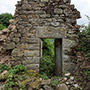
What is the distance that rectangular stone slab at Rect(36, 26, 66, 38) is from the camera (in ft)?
12.9

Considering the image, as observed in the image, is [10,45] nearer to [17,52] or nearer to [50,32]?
[17,52]

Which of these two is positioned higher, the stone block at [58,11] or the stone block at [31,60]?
the stone block at [58,11]

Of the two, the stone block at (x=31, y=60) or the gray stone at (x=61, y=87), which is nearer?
the gray stone at (x=61, y=87)

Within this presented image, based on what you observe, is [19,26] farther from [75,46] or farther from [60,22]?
[75,46]

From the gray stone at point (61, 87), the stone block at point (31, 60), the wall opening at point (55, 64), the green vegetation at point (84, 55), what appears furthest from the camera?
the wall opening at point (55, 64)

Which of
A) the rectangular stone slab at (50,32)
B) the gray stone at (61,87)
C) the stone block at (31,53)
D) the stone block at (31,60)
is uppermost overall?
the rectangular stone slab at (50,32)

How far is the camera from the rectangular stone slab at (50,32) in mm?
3924

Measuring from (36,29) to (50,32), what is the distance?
1.89 ft

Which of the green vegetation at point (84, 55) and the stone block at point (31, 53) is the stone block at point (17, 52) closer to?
the stone block at point (31, 53)

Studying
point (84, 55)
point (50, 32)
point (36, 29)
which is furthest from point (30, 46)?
point (84, 55)

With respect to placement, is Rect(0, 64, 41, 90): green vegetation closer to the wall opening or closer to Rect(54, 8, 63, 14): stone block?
the wall opening

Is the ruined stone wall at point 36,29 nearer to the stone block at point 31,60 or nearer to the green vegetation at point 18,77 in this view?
the stone block at point 31,60

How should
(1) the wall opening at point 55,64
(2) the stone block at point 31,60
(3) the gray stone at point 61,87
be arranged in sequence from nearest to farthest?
(3) the gray stone at point 61,87, (2) the stone block at point 31,60, (1) the wall opening at point 55,64

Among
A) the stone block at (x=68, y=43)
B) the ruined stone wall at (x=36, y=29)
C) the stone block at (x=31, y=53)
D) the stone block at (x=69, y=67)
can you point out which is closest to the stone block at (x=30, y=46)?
the ruined stone wall at (x=36, y=29)
